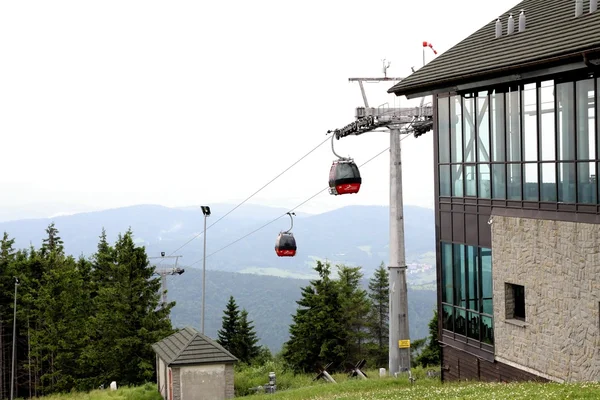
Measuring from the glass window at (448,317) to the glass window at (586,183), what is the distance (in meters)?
7.24

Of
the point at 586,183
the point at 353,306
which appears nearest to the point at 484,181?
the point at 586,183

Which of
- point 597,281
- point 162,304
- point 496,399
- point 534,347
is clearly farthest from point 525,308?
point 162,304

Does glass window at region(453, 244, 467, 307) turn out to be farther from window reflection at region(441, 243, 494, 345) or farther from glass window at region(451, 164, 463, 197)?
glass window at region(451, 164, 463, 197)

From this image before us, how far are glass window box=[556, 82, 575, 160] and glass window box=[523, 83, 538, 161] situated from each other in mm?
990

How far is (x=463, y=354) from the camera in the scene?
2509cm

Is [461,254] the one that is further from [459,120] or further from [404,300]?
[404,300]

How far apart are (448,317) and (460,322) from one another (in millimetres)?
768

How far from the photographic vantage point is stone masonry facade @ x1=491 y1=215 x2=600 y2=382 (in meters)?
19.2

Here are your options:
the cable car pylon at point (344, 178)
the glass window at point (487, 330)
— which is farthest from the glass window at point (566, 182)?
the cable car pylon at point (344, 178)

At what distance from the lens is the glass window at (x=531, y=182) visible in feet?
68.8

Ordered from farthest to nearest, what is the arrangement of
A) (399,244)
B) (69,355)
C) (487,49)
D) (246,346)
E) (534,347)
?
(246,346) < (69,355) < (399,244) < (487,49) < (534,347)

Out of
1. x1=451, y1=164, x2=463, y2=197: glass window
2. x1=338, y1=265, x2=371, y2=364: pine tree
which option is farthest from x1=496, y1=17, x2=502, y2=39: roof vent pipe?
x1=338, y1=265, x2=371, y2=364: pine tree

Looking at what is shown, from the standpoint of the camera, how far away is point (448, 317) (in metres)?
25.9

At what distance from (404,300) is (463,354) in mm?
8822
